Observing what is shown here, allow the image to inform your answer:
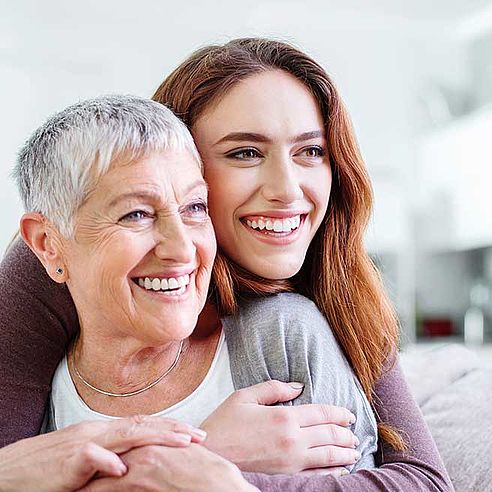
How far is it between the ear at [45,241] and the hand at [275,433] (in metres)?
0.36

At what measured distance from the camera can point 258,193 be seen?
5.39 ft

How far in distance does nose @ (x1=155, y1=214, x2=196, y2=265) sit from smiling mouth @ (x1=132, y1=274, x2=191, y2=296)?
0.03 metres

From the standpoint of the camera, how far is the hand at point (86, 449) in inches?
51.2

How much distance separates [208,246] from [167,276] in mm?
98

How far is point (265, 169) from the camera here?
64.2 inches

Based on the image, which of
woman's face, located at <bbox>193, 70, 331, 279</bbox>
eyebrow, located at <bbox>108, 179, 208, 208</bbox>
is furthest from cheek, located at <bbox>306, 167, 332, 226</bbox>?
eyebrow, located at <bbox>108, 179, 208, 208</bbox>

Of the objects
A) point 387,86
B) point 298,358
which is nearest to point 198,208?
point 298,358

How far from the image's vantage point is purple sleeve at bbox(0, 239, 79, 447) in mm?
1694

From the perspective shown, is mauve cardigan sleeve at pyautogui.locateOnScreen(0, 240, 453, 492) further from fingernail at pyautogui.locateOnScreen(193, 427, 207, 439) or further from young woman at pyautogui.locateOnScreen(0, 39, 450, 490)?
fingernail at pyautogui.locateOnScreen(193, 427, 207, 439)

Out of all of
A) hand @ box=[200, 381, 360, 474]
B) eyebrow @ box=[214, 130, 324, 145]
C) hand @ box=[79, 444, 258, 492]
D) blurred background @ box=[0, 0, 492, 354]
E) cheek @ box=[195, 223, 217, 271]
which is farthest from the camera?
blurred background @ box=[0, 0, 492, 354]

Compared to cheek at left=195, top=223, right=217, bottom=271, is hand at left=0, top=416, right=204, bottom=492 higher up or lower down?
lower down

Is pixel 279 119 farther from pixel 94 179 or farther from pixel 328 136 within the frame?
pixel 94 179

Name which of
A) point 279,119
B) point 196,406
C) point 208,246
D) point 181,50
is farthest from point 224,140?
point 181,50

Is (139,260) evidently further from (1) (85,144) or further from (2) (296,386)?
(2) (296,386)
